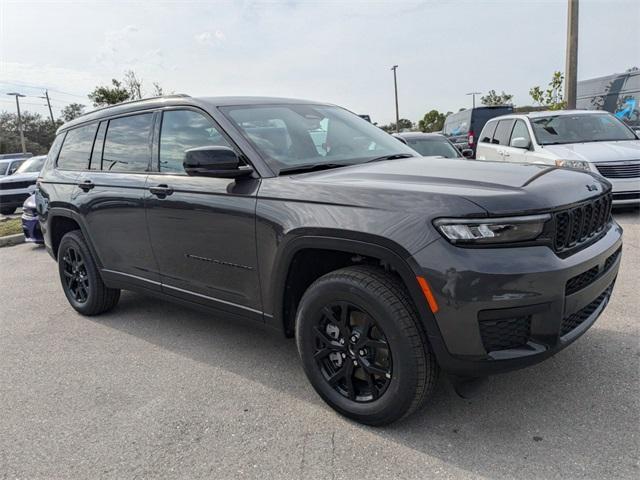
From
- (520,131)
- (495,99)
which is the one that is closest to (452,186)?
(520,131)

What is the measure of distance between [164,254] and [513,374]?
2428mm

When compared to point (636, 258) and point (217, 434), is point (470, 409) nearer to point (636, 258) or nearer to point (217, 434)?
point (217, 434)

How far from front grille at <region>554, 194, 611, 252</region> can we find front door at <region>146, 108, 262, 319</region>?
63.3 inches

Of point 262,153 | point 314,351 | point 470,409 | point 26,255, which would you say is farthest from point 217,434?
point 26,255

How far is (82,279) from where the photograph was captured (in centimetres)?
475

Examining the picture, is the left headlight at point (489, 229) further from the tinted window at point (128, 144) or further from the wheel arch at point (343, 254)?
the tinted window at point (128, 144)

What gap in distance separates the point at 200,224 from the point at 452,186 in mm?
1625

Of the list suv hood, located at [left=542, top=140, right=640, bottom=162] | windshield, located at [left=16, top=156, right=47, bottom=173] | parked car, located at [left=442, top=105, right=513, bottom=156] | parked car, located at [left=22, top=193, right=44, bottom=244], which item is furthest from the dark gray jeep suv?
parked car, located at [left=442, top=105, right=513, bottom=156]

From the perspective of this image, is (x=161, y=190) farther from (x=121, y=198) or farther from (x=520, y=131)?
(x=520, y=131)

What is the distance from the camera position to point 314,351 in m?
2.82

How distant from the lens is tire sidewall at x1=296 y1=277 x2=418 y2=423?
2.43m

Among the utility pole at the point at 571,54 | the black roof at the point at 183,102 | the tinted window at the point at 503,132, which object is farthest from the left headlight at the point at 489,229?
the utility pole at the point at 571,54

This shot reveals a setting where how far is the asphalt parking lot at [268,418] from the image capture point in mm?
2396

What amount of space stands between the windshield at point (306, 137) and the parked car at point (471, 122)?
12.4 metres
